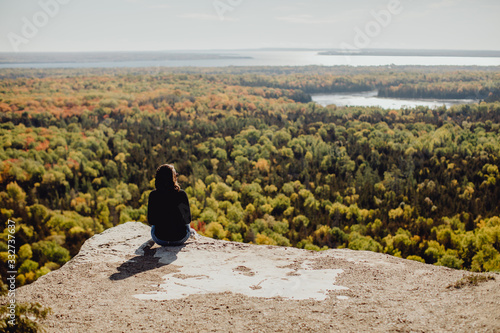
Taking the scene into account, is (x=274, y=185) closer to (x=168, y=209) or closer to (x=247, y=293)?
(x=168, y=209)

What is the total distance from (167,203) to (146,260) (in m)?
2.23

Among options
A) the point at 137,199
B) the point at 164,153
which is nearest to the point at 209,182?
the point at 137,199

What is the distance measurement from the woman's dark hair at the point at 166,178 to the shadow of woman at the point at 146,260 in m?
2.55

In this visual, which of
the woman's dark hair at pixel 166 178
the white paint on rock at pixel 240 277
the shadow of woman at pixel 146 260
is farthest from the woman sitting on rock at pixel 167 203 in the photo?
the white paint on rock at pixel 240 277

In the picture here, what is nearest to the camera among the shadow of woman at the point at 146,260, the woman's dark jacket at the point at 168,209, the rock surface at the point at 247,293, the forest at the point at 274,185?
the rock surface at the point at 247,293

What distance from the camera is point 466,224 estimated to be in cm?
8956

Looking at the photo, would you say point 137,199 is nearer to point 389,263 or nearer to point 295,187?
point 295,187

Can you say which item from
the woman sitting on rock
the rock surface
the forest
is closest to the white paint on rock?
the rock surface

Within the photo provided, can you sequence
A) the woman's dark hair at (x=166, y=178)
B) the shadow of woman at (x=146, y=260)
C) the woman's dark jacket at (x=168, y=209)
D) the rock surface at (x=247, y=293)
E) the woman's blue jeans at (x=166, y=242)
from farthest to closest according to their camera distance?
the woman's blue jeans at (x=166, y=242), the woman's dark jacket at (x=168, y=209), the woman's dark hair at (x=166, y=178), the shadow of woman at (x=146, y=260), the rock surface at (x=247, y=293)

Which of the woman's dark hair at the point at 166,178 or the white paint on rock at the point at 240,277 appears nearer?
the white paint on rock at the point at 240,277

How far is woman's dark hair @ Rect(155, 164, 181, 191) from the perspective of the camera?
44.0ft

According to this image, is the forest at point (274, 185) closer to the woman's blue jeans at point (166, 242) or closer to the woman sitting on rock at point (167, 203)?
the woman's blue jeans at point (166, 242)

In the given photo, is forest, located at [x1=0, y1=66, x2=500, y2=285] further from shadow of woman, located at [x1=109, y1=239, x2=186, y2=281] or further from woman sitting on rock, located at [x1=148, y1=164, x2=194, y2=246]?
woman sitting on rock, located at [x1=148, y1=164, x2=194, y2=246]

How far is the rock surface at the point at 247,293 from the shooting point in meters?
9.84
